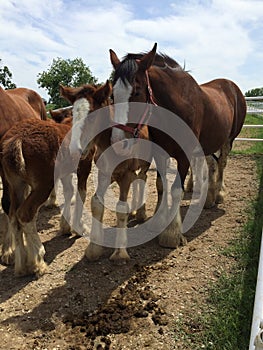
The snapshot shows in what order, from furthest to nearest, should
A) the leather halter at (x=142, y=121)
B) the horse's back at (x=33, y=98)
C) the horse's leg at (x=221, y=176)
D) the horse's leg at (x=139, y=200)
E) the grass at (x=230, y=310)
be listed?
1. the horse's back at (x=33, y=98)
2. the horse's leg at (x=221, y=176)
3. the horse's leg at (x=139, y=200)
4. the leather halter at (x=142, y=121)
5. the grass at (x=230, y=310)

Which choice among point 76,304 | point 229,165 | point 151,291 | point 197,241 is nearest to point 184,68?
point 197,241

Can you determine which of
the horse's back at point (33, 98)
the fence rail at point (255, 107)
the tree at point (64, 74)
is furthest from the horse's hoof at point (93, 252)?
the tree at point (64, 74)

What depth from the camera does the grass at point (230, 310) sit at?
2326 millimetres

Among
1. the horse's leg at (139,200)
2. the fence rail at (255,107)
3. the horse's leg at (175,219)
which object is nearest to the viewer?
the horse's leg at (175,219)

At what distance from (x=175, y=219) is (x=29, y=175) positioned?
5.94ft

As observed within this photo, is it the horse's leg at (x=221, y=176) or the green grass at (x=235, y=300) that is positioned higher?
the horse's leg at (x=221, y=176)

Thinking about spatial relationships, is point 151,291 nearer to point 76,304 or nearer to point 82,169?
point 76,304

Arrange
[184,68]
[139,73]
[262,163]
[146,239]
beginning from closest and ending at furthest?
→ [139,73]
[146,239]
[184,68]
[262,163]

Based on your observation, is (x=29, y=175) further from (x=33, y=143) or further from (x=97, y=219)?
(x=97, y=219)

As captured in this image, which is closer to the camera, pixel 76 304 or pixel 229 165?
pixel 76 304

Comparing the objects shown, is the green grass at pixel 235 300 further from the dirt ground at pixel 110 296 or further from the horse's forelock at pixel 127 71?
the horse's forelock at pixel 127 71

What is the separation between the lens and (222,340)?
2.31m

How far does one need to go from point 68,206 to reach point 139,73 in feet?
6.42

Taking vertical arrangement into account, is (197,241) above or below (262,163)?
below
